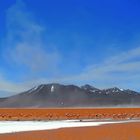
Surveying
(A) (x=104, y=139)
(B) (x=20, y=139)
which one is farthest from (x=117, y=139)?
(B) (x=20, y=139)

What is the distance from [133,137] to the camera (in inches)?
749

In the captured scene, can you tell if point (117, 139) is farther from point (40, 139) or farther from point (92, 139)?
point (40, 139)

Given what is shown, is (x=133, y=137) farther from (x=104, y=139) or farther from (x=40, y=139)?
(x=40, y=139)

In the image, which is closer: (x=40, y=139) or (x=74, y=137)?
(x=40, y=139)

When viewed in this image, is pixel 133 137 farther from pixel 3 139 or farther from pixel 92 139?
pixel 3 139

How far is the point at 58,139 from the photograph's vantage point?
18.3 meters

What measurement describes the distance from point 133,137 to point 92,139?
1.95 meters

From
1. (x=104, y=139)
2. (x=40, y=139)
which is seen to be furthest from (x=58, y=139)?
(x=104, y=139)

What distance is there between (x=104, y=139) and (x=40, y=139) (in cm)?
267

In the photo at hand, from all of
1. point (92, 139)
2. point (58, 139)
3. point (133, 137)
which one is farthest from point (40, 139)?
point (133, 137)

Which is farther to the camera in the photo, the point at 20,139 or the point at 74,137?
the point at 74,137

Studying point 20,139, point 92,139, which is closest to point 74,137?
point 92,139

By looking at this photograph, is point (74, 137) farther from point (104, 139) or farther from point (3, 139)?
point (3, 139)

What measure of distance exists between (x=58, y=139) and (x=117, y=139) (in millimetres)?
2470
